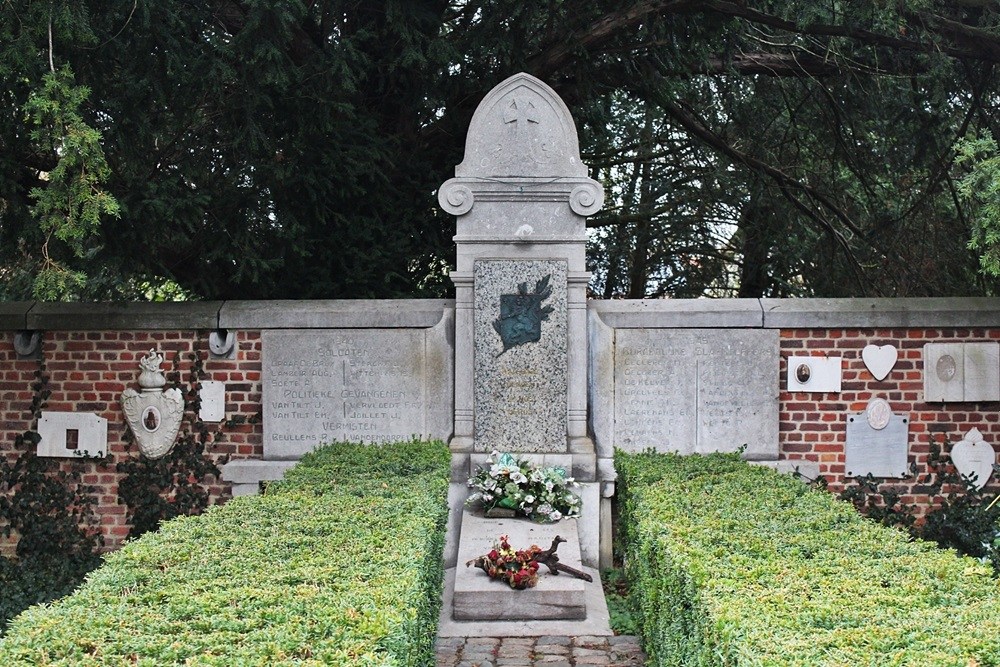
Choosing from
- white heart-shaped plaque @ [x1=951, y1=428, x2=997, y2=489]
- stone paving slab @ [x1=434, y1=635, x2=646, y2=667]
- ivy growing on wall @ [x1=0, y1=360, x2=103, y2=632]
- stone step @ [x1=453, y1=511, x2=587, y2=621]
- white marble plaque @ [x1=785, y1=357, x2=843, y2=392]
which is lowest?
stone paving slab @ [x1=434, y1=635, x2=646, y2=667]

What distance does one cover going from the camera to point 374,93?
34.6 ft

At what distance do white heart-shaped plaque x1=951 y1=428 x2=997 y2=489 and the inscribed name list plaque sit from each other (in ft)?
1.34

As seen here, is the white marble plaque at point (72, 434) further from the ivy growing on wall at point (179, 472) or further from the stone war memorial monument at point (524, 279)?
the stone war memorial monument at point (524, 279)

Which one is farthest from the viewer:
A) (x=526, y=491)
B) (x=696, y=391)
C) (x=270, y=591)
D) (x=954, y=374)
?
(x=954, y=374)

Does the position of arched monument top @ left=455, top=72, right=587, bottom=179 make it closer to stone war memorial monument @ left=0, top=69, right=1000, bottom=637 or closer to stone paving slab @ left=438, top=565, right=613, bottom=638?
stone war memorial monument @ left=0, top=69, right=1000, bottom=637

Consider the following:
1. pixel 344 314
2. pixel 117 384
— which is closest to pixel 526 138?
pixel 344 314

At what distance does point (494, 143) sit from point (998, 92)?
489 centimetres

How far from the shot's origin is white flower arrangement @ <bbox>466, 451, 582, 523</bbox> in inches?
308

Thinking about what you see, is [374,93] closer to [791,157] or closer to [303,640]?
Answer: [791,157]

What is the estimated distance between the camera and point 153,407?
8812 millimetres

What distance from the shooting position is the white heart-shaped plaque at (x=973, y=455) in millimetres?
8711

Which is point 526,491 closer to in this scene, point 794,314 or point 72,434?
point 794,314

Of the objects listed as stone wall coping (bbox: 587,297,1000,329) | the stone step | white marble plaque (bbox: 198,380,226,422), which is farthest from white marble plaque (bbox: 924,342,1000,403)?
white marble plaque (bbox: 198,380,226,422)

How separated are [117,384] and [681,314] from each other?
462cm
